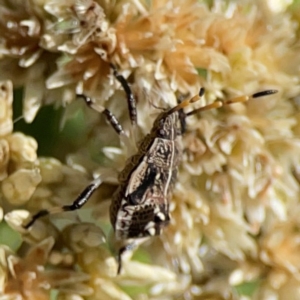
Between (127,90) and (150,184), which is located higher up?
(127,90)

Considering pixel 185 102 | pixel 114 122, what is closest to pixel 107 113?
pixel 114 122

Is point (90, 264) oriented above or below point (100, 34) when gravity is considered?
below

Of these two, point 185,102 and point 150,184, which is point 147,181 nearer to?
point 150,184

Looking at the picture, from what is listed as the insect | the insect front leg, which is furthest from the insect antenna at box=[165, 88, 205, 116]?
the insect front leg

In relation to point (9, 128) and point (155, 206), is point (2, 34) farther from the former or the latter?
point (155, 206)

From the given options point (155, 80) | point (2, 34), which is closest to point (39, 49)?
point (2, 34)

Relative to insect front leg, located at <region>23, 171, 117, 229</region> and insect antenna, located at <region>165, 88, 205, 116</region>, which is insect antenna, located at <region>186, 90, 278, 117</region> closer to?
insect antenna, located at <region>165, 88, 205, 116</region>

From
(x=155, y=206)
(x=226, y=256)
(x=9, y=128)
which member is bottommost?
(x=226, y=256)
